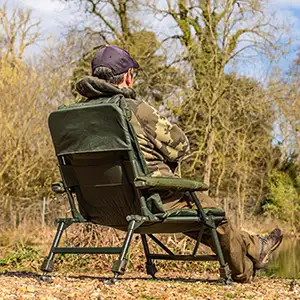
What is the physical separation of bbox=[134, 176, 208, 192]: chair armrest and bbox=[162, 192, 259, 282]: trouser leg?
18.7 inches

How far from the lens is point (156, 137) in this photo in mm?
3938

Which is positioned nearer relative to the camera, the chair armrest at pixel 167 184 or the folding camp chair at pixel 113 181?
the chair armrest at pixel 167 184

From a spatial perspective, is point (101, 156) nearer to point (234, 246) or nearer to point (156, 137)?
point (156, 137)

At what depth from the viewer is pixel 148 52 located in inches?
739

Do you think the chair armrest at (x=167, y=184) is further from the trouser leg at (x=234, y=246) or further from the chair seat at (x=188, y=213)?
the trouser leg at (x=234, y=246)

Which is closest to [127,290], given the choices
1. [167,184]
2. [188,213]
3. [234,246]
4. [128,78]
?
[167,184]

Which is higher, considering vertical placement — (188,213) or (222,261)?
(188,213)

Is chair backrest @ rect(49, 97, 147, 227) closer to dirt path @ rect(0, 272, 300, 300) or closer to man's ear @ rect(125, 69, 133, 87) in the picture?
man's ear @ rect(125, 69, 133, 87)

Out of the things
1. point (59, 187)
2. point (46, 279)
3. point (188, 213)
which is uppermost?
point (59, 187)

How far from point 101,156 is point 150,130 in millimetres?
360

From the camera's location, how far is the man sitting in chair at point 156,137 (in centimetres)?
391

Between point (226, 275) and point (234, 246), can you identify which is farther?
point (234, 246)

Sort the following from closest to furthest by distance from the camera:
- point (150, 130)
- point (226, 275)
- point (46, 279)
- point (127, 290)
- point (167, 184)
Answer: point (127, 290) < point (167, 184) < point (46, 279) < point (150, 130) < point (226, 275)

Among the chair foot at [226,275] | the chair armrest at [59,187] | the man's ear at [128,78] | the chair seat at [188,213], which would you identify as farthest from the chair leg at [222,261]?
the man's ear at [128,78]
